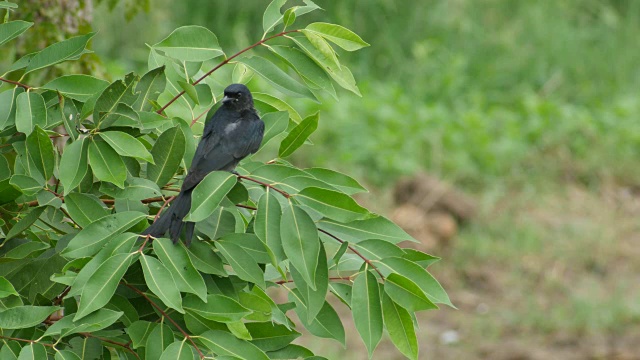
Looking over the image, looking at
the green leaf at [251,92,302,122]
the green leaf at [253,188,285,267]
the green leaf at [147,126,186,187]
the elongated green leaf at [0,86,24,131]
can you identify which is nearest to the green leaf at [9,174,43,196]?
the elongated green leaf at [0,86,24,131]

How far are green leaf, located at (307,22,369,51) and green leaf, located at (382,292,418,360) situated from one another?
571mm

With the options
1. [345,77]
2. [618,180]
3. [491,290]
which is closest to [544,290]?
[491,290]

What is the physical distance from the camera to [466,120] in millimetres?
8180

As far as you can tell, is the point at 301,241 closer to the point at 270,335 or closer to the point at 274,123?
the point at 270,335

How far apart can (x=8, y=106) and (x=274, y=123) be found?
591 mm

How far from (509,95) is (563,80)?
2.00ft

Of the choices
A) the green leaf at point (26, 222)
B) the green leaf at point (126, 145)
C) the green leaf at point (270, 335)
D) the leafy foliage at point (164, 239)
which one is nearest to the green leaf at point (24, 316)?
the leafy foliage at point (164, 239)

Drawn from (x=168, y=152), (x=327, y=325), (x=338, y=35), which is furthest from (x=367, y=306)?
(x=338, y=35)

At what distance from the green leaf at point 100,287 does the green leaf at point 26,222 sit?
1.03 feet

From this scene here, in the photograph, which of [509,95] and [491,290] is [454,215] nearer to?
[491,290]

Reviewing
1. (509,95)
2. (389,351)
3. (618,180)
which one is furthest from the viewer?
(509,95)

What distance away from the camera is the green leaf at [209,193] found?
6.11 ft

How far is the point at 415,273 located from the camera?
2.03 metres

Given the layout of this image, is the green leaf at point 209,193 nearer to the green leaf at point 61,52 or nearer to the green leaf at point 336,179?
the green leaf at point 336,179
